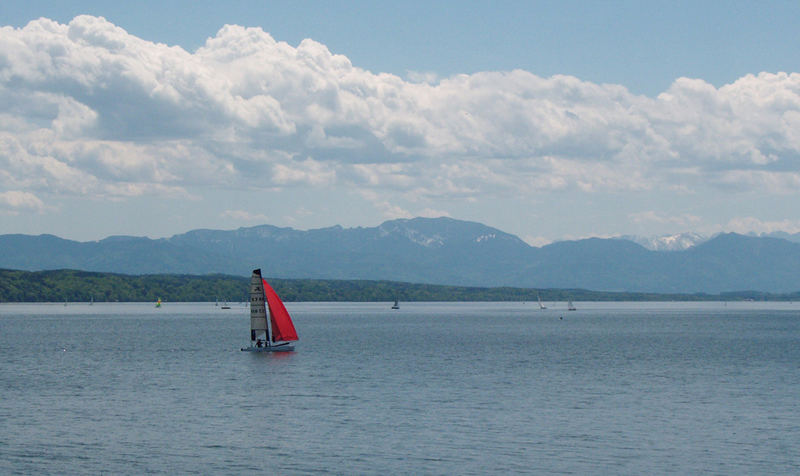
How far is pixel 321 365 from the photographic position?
118688mm

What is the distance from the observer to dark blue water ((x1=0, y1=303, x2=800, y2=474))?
179ft

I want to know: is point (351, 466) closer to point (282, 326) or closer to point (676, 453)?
point (676, 453)

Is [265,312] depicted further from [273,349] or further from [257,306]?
[273,349]

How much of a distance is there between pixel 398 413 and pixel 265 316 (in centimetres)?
6233

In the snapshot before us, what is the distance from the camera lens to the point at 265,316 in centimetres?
13225

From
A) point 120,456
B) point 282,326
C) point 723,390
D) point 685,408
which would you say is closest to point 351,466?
point 120,456

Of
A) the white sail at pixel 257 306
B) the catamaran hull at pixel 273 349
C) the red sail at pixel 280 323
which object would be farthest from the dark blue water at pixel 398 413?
the white sail at pixel 257 306

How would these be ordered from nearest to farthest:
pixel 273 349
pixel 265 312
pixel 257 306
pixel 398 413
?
pixel 398 413, pixel 257 306, pixel 265 312, pixel 273 349

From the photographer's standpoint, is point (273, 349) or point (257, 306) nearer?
point (257, 306)

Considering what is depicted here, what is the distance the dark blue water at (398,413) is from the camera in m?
54.5

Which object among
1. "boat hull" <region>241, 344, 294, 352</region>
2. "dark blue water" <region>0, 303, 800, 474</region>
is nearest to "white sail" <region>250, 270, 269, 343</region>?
"boat hull" <region>241, 344, 294, 352</region>

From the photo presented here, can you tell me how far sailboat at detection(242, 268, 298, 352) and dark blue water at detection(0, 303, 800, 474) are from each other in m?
3.51

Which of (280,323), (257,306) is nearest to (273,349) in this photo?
(280,323)

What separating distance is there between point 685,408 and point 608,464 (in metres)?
26.1
